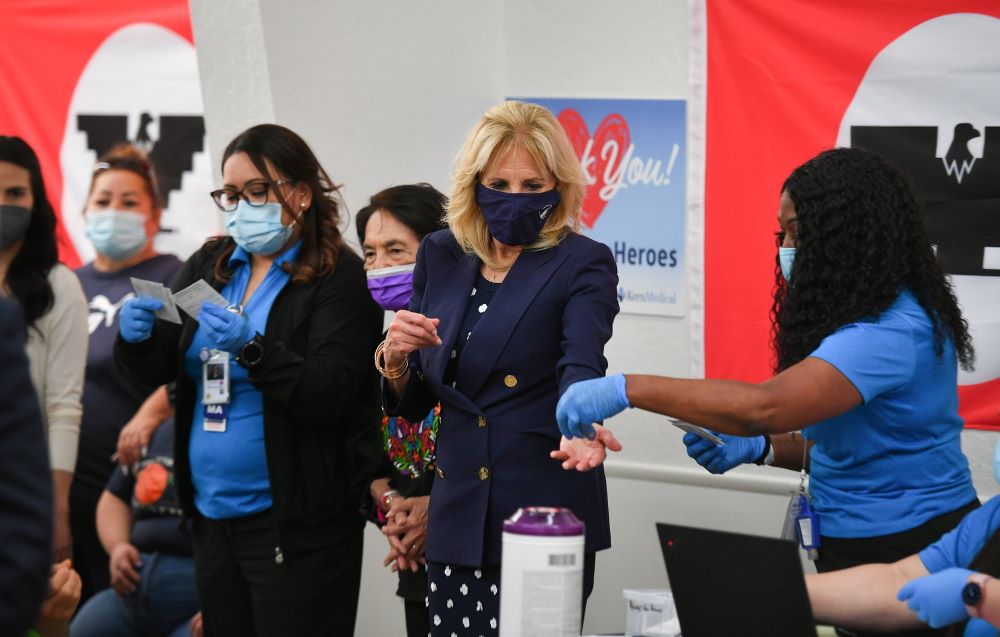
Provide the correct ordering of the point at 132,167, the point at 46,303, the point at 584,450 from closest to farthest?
1. the point at 584,450
2. the point at 46,303
3. the point at 132,167

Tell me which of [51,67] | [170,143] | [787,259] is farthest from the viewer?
[51,67]

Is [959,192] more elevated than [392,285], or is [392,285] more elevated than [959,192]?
[959,192]

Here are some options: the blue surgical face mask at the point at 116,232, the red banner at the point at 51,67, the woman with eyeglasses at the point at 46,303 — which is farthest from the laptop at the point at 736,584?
the red banner at the point at 51,67

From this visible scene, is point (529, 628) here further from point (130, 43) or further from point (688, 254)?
point (130, 43)

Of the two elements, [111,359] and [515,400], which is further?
[111,359]

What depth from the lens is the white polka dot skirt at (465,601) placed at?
89.4 inches

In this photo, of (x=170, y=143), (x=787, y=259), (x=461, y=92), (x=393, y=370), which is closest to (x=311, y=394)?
(x=393, y=370)

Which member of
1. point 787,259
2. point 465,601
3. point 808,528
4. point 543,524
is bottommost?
point 465,601

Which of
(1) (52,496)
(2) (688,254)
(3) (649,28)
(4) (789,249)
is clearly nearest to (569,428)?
(4) (789,249)

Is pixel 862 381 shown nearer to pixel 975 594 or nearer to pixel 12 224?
pixel 975 594

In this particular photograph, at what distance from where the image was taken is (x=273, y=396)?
9.18 ft

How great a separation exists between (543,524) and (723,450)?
2.94 feet

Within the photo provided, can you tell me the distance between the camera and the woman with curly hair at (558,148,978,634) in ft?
6.77

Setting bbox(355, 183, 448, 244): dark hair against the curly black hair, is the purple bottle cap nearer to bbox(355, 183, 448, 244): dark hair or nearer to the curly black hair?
the curly black hair
